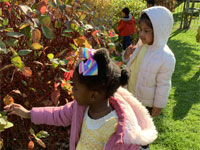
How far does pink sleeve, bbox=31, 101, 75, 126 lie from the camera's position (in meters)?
1.56

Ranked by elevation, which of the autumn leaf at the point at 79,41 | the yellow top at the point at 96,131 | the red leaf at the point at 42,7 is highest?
the red leaf at the point at 42,7

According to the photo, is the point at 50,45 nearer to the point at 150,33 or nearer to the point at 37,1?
the point at 37,1

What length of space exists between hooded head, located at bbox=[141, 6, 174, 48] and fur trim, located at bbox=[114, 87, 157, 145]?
775mm

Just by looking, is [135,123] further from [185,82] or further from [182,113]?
[185,82]

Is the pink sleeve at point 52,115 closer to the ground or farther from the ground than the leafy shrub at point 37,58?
closer to the ground

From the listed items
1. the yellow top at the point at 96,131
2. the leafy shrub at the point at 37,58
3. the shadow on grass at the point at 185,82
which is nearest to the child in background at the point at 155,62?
the leafy shrub at the point at 37,58

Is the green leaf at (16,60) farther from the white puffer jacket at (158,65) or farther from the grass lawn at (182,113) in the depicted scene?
the grass lawn at (182,113)

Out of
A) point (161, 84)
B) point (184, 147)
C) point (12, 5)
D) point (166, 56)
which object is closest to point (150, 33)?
point (166, 56)

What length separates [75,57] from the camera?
1.75 metres

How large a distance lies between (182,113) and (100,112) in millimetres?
2511

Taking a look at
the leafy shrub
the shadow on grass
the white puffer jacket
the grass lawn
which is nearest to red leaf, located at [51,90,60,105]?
the leafy shrub

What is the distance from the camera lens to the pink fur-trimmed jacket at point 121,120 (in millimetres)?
1393

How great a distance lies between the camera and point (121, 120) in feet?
4.67

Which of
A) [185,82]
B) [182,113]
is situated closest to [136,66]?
[182,113]
